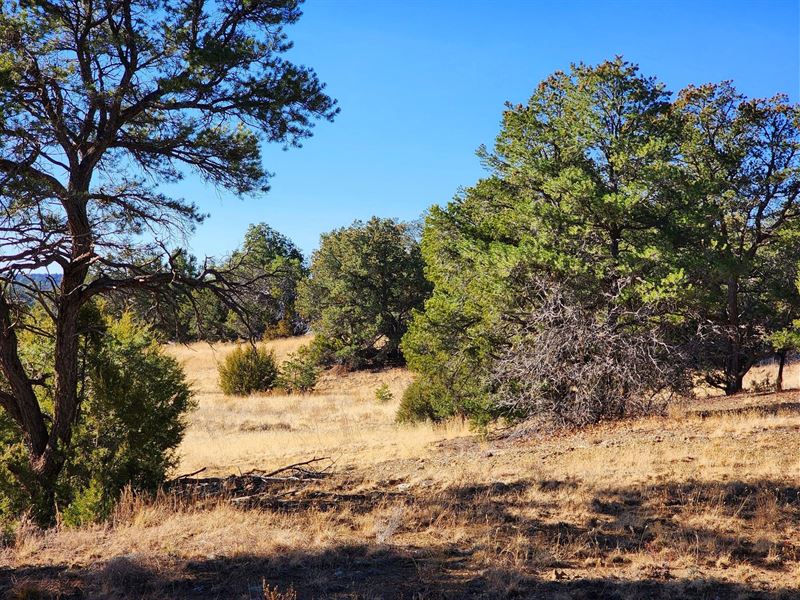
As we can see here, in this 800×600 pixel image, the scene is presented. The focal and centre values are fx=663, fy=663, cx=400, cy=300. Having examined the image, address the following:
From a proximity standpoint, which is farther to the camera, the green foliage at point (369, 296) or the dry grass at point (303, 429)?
the green foliage at point (369, 296)

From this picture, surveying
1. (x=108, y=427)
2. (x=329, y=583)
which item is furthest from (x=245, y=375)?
(x=329, y=583)

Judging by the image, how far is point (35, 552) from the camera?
269 inches

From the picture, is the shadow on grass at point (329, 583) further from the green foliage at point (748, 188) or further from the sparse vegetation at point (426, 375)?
the green foliage at point (748, 188)

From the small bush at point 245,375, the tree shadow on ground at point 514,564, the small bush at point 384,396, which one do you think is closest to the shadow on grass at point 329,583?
the tree shadow on ground at point 514,564

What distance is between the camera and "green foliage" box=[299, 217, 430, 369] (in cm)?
3884

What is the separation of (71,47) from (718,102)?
17.2 metres

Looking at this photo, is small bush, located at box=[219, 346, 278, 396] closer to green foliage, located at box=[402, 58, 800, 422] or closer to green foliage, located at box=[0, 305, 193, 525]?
green foliage, located at box=[402, 58, 800, 422]

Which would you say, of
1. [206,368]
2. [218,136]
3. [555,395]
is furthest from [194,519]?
[206,368]

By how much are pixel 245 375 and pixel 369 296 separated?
981cm

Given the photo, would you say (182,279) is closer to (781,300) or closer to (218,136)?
(218,136)

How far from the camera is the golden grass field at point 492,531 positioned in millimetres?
5617

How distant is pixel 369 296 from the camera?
39.2m

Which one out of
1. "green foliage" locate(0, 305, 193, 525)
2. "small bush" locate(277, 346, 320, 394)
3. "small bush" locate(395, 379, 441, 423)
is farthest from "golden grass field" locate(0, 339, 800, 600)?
"small bush" locate(277, 346, 320, 394)

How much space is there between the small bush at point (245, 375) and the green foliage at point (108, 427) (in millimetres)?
22075
